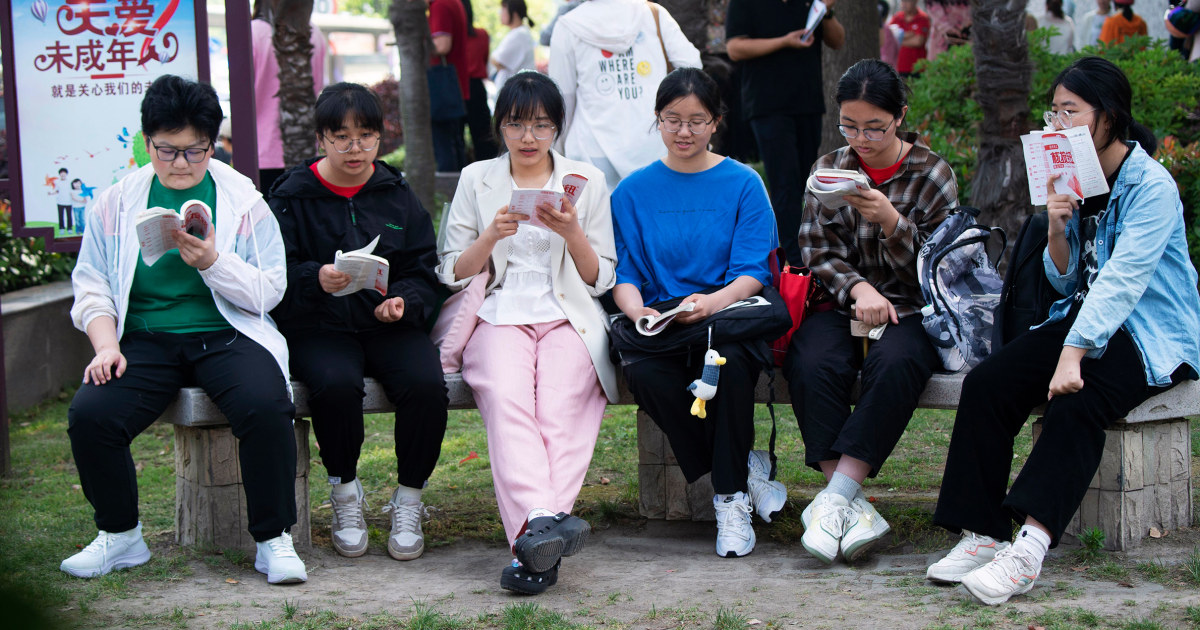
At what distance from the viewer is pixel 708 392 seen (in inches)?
154

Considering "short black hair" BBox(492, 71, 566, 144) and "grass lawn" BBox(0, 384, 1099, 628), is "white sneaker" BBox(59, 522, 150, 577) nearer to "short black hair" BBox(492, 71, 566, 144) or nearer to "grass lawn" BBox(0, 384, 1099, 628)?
"grass lawn" BBox(0, 384, 1099, 628)

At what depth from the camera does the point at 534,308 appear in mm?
4273

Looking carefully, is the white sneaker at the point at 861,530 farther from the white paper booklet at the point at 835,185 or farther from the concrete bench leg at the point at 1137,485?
the white paper booklet at the point at 835,185

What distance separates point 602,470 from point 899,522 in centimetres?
157

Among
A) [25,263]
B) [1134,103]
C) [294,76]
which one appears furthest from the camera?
[1134,103]

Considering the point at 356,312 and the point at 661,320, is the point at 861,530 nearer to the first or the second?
the point at 661,320

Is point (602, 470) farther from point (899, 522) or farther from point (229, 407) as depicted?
point (229, 407)

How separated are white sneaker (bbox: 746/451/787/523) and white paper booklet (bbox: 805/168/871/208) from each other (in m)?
0.96

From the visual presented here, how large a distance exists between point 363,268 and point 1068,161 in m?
2.22

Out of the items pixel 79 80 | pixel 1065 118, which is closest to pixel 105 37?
pixel 79 80

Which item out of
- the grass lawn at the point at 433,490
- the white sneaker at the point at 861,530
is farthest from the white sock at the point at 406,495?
the white sneaker at the point at 861,530

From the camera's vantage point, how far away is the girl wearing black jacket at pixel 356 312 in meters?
4.05

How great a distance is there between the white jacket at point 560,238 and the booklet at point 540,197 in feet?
0.53

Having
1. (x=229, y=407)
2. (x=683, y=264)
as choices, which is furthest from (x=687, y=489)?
(x=229, y=407)
